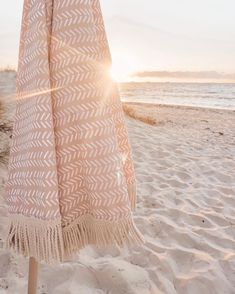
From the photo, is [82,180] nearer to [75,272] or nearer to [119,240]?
[119,240]

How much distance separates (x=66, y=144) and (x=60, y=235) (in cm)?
34

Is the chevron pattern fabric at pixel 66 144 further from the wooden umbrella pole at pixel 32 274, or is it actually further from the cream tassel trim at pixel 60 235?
the wooden umbrella pole at pixel 32 274

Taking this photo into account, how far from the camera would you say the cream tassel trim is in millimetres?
1219

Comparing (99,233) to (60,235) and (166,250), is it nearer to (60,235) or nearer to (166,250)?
(60,235)

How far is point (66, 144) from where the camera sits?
125 centimetres

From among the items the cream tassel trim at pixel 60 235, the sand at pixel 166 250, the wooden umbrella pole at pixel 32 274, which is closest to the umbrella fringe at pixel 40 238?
the cream tassel trim at pixel 60 235

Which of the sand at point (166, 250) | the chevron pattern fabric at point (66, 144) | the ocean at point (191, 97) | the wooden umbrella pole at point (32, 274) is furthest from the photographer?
the ocean at point (191, 97)

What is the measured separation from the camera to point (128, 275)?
2391 mm

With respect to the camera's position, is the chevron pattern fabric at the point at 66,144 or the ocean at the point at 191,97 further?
the ocean at the point at 191,97

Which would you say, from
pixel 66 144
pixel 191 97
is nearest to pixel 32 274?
pixel 66 144

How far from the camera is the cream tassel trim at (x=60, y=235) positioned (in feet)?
4.00

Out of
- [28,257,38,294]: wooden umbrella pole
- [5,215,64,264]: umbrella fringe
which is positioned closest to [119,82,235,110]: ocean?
[28,257,38,294]: wooden umbrella pole

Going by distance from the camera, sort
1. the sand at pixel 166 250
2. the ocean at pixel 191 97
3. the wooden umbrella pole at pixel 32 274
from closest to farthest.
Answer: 1. the wooden umbrella pole at pixel 32 274
2. the sand at pixel 166 250
3. the ocean at pixel 191 97

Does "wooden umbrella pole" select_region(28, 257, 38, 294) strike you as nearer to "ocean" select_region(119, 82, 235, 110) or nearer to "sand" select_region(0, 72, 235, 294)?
"sand" select_region(0, 72, 235, 294)
